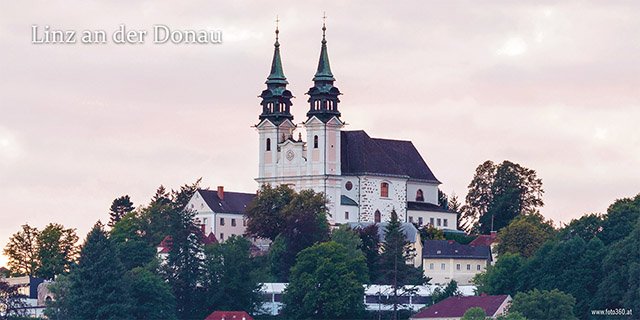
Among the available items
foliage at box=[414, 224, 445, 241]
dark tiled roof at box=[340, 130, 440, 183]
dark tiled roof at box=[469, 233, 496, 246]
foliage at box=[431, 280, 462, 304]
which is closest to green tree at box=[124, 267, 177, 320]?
foliage at box=[431, 280, 462, 304]

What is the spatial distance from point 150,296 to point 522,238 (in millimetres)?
29856

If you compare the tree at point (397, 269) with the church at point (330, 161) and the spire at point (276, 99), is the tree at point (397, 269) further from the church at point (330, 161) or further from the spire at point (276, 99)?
the spire at point (276, 99)

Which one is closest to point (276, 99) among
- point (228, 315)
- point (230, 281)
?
point (230, 281)

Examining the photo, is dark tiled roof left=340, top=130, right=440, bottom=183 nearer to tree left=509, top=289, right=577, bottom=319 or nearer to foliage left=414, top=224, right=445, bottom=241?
foliage left=414, top=224, right=445, bottom=241

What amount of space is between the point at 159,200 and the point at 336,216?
17376 mm

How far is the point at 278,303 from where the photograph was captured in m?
118

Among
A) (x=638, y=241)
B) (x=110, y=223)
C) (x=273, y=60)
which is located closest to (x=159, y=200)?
(x=110, y=223)

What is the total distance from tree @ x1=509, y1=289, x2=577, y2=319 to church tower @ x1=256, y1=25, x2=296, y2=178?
3591cm

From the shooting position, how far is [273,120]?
138m

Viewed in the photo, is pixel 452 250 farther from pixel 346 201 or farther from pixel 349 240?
pixel 349 240

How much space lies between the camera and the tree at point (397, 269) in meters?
117

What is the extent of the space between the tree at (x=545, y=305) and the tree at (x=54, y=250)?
129 ft

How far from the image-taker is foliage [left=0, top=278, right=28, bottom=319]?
380ft

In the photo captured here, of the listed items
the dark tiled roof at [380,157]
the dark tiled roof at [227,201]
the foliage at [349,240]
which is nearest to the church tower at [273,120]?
the dark tiled roof at [227,201]
